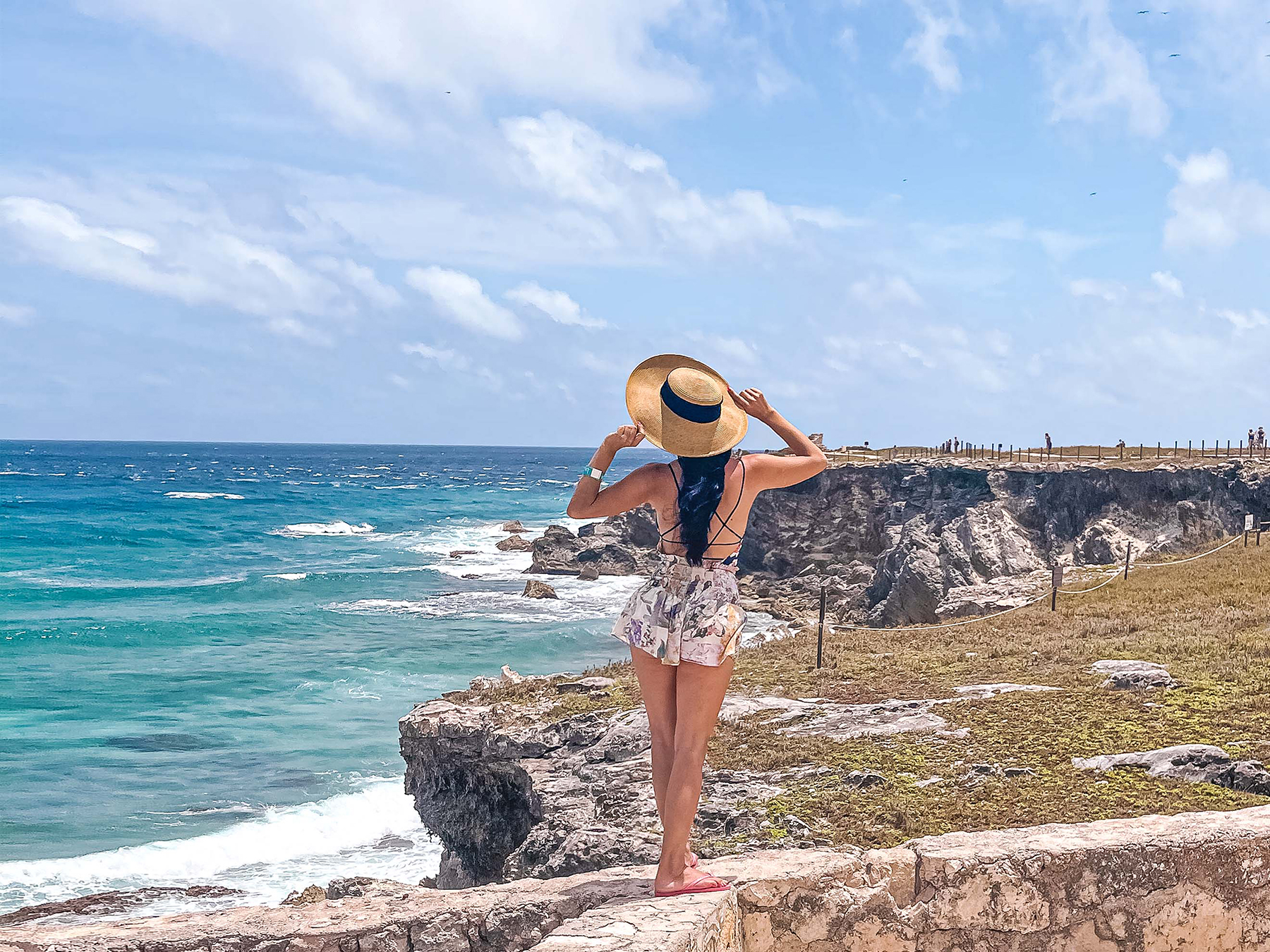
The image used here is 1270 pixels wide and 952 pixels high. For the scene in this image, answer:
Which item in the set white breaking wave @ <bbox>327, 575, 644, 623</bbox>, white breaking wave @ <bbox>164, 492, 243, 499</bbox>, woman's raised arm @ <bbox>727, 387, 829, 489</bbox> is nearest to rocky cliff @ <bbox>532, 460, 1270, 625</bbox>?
white breaking wave @ <bbox>327, 575, 644, 623</bbox>

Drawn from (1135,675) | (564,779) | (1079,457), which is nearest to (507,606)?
(1079,457)

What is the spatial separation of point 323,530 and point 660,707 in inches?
2721

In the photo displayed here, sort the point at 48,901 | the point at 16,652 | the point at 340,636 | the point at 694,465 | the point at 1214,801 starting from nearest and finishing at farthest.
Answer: the point at 694,465 → the point at 1214,801 → the point at 48,901 → the point at 16,652 → the point at 340,636

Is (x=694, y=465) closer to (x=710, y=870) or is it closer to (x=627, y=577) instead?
(x=710, y=870)

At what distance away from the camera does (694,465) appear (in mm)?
4008

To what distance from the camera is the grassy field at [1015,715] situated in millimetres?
6727

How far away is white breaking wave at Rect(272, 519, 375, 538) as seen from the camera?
66.8 m

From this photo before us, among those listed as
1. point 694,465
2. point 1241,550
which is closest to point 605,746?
point 694,465

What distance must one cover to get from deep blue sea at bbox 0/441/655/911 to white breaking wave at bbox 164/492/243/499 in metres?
19.6

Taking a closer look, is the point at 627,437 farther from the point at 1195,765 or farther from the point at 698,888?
the point at 1195,765

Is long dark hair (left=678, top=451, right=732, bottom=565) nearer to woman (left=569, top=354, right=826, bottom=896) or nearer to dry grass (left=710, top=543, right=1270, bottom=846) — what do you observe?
woman (left=569, top=354, right=826, bottom=896)

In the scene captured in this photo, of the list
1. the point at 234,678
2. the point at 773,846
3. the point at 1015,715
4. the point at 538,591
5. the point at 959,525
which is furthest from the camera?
the point at 538,591

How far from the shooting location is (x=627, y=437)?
409cm

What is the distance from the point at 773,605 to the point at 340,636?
15.2 metres
